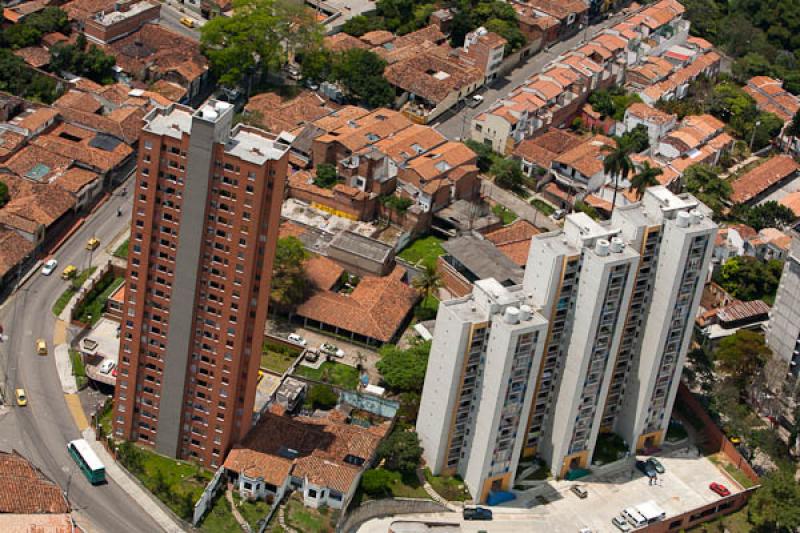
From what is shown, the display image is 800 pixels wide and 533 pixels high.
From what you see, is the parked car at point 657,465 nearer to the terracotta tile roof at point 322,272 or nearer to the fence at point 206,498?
the terracotta tile roof at point 322,272

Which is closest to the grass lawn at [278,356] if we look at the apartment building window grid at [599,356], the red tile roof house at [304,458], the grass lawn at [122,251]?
the red tile roof house at [304,458]

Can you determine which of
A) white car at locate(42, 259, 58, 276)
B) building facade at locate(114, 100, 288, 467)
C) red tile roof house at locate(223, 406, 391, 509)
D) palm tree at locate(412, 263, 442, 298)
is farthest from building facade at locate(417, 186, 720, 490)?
white car at locate(42, 259, 58, 276)

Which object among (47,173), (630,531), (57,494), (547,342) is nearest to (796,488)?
(630,531)

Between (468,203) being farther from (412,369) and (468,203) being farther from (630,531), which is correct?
(630,531)

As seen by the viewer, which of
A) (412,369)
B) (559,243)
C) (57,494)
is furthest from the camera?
(412,369)

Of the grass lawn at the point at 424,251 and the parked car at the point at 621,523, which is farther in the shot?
the grass lawn at the point at 424,251

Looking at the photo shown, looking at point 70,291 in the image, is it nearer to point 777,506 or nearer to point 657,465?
point 657,465

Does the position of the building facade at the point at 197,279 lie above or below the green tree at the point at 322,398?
above
